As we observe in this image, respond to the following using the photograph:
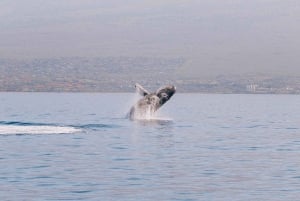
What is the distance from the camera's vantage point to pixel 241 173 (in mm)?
36562

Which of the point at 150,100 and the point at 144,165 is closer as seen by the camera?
the point at 144,165

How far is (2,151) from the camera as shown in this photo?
45125 millimetres

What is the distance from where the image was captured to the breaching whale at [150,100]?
76.2 meters

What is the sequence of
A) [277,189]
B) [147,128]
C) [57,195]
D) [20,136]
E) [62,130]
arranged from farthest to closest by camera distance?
[147,128] < [62,130] < [20,136] < [277,189] < [57,195]

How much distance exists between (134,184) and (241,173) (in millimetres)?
5958

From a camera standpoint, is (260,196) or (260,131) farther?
(260,131)

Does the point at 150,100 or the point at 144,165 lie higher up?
the point at 144,165

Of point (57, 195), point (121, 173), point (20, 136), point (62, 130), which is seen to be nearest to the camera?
point (57, 195)

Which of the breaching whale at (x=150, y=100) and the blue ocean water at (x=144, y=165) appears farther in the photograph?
the breaching whale at (x=150, y=100)

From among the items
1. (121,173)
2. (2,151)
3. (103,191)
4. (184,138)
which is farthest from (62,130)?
(103,191)

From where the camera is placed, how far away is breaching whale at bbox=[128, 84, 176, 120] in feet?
250

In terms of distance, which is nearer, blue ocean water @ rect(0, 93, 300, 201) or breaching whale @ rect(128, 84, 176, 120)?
blue ocean water @ rect(0, 93, 300, 201)

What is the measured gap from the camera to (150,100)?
251 ft

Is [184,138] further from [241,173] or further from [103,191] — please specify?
[103,191]
